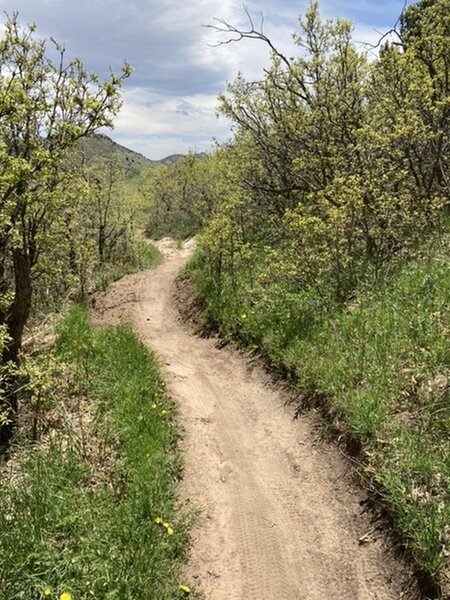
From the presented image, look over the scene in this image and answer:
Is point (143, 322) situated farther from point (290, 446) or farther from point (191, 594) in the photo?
point (191, 594)

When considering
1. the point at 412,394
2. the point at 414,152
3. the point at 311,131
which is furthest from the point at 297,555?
the point at 311,131

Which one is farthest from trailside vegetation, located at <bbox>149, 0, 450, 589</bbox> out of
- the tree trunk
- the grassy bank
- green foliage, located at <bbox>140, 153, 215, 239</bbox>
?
green foliage, located at <bbox>140, 153, 215, 239</bbox>

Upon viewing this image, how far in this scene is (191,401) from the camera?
773cm

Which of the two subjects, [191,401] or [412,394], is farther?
[191,401]

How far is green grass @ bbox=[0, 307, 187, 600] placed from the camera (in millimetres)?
3932

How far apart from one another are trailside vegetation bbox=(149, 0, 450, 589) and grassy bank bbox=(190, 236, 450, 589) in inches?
0.7

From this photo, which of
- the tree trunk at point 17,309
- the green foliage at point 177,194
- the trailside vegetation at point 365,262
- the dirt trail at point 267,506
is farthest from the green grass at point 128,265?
the dirt trail at point 267,506

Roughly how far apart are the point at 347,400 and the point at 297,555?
77.8 inches

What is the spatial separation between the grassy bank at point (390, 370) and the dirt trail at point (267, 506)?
1.29 ft

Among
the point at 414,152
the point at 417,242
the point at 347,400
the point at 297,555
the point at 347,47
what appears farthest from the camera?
the point at 347,47

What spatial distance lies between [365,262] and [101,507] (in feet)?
21.7

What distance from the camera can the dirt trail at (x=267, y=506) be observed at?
4238mm

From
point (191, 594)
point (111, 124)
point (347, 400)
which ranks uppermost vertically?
point (111, 124)

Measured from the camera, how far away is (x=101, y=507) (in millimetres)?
4785
